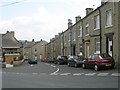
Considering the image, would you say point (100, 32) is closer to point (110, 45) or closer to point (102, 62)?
point (110, 45)

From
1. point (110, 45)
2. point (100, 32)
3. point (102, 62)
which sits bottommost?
point (102, 62)

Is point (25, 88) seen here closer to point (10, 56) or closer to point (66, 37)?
point (66, 37)

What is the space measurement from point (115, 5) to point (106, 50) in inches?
206

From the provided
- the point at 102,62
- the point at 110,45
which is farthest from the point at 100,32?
the point at 102,62

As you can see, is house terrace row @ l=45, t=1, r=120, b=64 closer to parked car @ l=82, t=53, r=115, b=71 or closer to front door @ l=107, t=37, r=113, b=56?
front door @ l=107, t=37, r=113, b=56

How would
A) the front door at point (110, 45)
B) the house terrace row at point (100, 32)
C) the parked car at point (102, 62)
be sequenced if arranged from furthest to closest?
the front door at point (110, 45) → the house terrace row at point (100, 32) → the parked car at point (102, 62)

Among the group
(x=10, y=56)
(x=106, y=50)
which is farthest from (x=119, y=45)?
(x=10, y=56)

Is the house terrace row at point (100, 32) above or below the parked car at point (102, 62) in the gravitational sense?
above

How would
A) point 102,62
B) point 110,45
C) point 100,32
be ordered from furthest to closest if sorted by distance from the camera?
point 100,32, point 110,45, point 102,62

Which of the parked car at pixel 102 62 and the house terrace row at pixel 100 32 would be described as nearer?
the parked car at pixel 102 62

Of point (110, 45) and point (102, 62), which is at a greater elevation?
point (110, 45)

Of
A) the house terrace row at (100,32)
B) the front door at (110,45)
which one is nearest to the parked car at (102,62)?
the house terrace row at (100,32)

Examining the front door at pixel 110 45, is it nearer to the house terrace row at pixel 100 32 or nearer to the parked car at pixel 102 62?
the house terrace row at pixel 100 32

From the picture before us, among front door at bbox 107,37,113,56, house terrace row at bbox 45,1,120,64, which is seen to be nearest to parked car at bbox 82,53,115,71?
house terrace row at bbox 45,1,120,64
